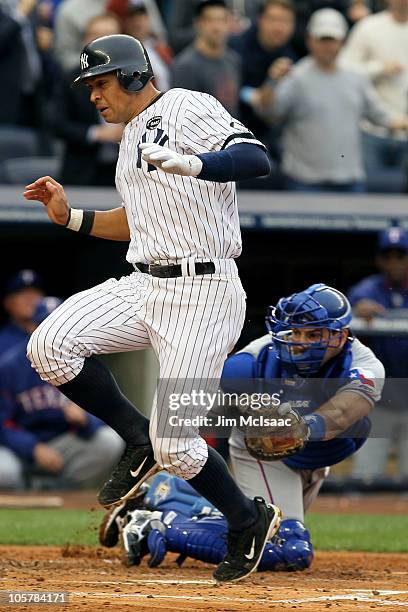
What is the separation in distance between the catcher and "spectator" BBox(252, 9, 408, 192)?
13.5 ft

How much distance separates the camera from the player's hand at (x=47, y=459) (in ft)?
29.4

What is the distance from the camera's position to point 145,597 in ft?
14.1

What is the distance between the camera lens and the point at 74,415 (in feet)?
30.1

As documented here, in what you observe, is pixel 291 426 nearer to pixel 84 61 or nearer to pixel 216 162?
pixel 216 162

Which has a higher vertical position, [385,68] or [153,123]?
[385,68]

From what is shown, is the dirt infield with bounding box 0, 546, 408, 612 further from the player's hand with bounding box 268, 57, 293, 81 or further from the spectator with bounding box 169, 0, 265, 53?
the spectator with bounding box 169, 0, 265, 53

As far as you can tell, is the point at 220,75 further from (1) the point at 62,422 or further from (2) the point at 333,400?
(2) the point at 333,400

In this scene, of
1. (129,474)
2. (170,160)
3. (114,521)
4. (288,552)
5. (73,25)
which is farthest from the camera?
(73,25)

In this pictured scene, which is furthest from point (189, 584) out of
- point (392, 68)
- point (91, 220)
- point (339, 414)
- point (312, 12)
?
point (312, 12)

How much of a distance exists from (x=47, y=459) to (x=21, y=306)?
123 cm

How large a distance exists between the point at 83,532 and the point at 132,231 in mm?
2624

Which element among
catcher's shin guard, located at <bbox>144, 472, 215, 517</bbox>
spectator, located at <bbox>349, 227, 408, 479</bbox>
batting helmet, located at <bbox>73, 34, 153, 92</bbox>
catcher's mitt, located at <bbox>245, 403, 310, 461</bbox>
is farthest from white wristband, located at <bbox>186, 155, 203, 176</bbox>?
spectator, located at <bbox>349, 227, 408, 479</bbox>

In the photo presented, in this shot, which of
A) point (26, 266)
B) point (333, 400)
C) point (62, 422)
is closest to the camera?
point (333, 400)

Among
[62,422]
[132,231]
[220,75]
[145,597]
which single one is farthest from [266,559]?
[220,75]
